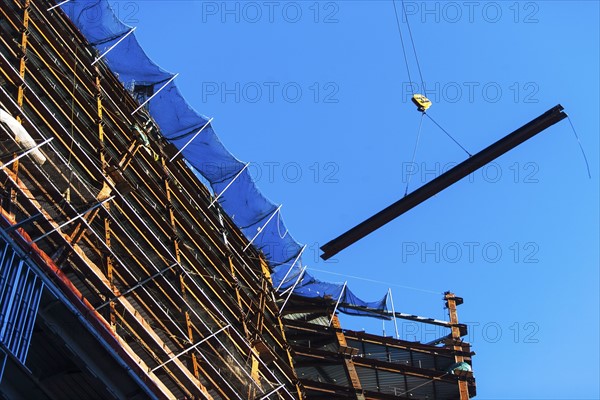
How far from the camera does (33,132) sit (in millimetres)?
34250

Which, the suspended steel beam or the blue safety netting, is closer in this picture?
the suspended steel beam

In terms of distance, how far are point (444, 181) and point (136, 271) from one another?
12.7 metres

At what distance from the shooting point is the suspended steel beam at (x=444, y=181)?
43.4m

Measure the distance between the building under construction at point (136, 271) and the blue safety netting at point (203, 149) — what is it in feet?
0.32

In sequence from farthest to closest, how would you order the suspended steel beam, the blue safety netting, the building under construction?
the blue safety netting < the suspended steel beam < the building under construction

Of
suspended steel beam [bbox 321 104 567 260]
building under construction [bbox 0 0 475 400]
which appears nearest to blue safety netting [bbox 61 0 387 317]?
building under construction [bbox 0 0 475 400]

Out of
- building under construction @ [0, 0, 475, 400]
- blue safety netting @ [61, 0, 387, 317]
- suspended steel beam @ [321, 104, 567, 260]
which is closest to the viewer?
building under construction @ [0, 0, 475, 400]

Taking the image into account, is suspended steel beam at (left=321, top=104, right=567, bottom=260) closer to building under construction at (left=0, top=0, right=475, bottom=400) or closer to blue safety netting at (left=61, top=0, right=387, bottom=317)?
building under construction at (left=0, top=0, right=475, bottom=400)

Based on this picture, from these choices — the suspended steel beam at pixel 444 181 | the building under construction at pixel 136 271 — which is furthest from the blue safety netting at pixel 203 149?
the suspended steel beam at pixel 444 181

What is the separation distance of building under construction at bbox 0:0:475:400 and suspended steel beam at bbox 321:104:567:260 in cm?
456

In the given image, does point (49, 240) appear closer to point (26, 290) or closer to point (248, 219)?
point (26, 290)

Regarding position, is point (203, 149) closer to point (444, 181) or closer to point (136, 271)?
point (444, 181)

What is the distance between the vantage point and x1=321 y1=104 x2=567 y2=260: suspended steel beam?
143ft

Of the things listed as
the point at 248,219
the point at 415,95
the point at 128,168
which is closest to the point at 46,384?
the point at 128,168
